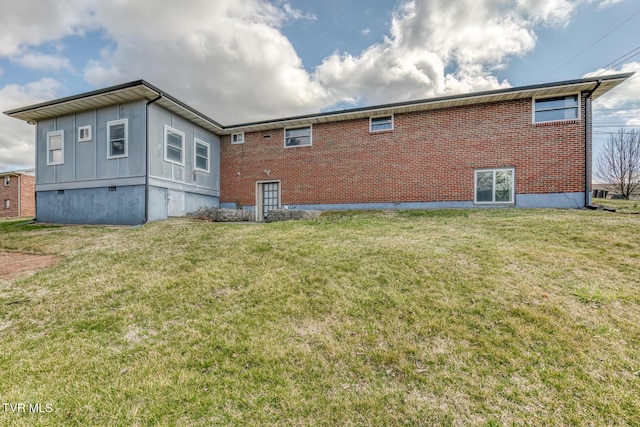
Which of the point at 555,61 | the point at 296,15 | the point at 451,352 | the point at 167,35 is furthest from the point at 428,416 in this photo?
the point at 555,61

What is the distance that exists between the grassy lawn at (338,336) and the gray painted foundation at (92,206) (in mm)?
5541

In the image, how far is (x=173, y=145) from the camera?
11.7m

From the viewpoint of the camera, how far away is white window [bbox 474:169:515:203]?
34.2 feet

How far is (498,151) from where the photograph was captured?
1048cm

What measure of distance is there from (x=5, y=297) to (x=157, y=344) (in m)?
3.38

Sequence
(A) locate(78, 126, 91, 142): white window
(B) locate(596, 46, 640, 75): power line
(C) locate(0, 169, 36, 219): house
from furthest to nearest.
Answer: (C) locate(0, 169, 36, 219): house, (B) locate(596, 46, 640, 75): power line, (A) locate(78, 126, 91, 142): white window

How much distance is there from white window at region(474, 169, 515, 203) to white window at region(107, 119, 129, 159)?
13843 millimetres

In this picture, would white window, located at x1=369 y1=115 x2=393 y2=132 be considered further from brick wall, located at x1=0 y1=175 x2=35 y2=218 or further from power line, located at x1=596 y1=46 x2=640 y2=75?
brick wall, located at x1=0 y1=175 x2=35 y2=218

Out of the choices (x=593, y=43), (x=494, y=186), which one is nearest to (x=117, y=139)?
(x=494, y=186)

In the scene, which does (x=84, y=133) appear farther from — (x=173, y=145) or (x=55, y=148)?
(x=173, y=145)

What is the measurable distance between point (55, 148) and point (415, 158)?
51.2ft

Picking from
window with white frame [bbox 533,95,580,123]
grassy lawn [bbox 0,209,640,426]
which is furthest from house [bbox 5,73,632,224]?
grassy lawn [bbox 0,209,640,426]

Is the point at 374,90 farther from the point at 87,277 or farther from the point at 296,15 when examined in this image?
the point at 87,277

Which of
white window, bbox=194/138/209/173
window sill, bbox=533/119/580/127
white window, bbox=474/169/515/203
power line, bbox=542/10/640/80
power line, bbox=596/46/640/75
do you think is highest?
power line, bbox=542/10/640/80
